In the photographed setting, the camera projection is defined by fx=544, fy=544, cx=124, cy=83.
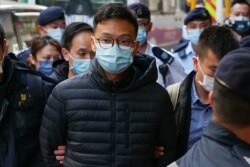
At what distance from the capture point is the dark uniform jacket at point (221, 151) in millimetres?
1816

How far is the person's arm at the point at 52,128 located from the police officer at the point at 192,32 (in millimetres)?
2662

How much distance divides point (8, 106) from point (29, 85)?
18cm

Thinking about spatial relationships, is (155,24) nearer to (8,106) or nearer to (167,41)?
(167,41)

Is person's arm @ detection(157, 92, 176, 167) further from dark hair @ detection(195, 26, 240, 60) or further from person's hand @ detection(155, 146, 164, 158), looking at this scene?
dark hair @ detection(195, 26, 240, 60)

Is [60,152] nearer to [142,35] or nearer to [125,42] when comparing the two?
[125,42]

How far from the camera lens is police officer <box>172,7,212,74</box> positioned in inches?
218

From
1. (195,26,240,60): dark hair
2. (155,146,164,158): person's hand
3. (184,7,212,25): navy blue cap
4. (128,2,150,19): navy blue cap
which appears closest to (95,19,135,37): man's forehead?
(195,26,240,60): dark hair

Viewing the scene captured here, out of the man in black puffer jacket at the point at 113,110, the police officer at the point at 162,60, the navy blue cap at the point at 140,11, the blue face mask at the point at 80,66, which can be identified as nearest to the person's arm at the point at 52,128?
the man in black puffer jacket at the point at 113,110

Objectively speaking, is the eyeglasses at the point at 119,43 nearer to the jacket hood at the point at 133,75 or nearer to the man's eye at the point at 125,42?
the man's eye at the point at 125,42

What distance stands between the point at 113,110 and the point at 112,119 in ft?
0.16

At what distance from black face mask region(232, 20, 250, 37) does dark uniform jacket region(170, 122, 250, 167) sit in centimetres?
489

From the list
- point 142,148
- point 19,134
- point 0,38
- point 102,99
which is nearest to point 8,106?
point 19,134

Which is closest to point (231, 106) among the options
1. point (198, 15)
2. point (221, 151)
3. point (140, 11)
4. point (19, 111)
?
point (221, 151)

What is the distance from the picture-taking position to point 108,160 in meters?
2.82
